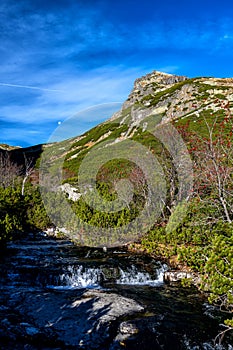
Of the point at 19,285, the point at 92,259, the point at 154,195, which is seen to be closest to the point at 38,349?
the point at 19,285

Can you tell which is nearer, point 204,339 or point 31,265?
point 204,339

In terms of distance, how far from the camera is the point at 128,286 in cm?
1656

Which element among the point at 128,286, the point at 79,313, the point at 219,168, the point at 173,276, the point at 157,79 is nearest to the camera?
the point at 79,313

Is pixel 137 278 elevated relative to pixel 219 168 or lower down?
lower down

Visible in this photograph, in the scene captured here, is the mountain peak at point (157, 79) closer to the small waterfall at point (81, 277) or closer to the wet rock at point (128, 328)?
the small waterfall at point (81, 277)

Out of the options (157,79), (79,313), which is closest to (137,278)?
(79,313)

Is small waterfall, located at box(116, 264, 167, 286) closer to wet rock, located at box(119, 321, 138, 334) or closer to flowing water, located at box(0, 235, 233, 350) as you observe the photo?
flowing water, located at box(0, 235, 233, 350)

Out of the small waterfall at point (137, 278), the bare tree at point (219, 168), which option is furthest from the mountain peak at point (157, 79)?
the small waterfall at point (137, 278)

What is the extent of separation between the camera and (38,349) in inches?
360

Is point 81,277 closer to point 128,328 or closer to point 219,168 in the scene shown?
point 128,328

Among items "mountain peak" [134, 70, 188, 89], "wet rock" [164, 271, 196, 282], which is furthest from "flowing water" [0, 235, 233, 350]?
"mountain peak" [134, 70, 188, 89]

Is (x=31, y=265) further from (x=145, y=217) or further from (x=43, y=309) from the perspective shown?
(x=145, y=217)

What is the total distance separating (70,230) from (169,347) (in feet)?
62.4

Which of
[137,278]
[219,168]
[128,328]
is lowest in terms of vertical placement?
[137,278]
